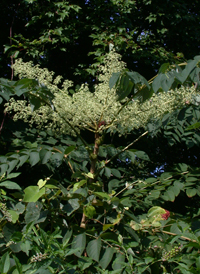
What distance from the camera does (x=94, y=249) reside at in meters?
1.66

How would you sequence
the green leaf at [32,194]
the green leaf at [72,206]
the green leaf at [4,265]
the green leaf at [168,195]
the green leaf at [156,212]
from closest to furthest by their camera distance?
the green leaf at [4,265]
the green leaf at [32,194]
the green leaf at [72,206]
the green leaf at [156,212]
the green leaf at [168,195]

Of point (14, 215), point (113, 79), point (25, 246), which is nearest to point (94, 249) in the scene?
point (25, 246)

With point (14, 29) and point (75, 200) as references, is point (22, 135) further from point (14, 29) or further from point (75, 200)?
point (14, 29)

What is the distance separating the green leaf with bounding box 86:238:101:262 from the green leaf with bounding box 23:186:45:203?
1.49 ft

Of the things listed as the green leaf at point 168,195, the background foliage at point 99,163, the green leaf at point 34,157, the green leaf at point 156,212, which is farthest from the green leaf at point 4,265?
the green leaf at point 168,195

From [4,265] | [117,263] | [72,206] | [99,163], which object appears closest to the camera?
[4,265]

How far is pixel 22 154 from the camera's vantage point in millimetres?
2174

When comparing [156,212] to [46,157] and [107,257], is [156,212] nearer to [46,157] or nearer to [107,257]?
[107,257]

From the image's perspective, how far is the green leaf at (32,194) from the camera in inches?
62.6

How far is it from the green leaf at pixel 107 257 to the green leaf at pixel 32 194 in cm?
55

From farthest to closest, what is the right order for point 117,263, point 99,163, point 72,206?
point 99,163 < point 72,206 < point 117,263

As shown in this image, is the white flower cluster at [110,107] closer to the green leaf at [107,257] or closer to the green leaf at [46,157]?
the green leaf at [46,157]

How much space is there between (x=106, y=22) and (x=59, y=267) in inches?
153

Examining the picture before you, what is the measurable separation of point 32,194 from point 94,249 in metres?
0.51
